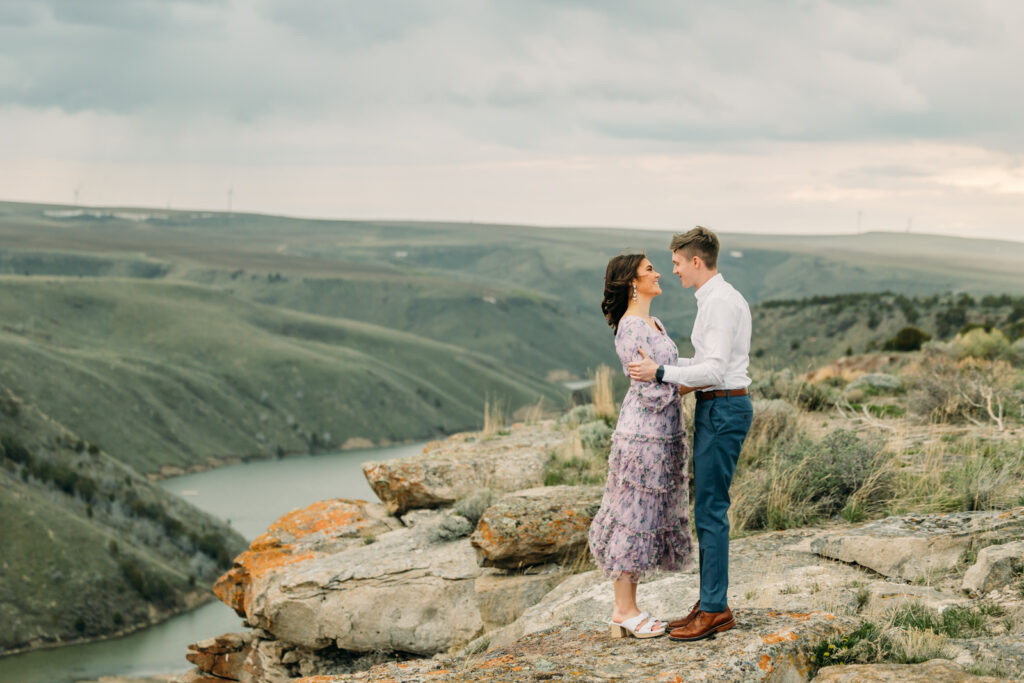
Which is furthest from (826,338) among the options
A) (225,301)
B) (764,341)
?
(225,301)

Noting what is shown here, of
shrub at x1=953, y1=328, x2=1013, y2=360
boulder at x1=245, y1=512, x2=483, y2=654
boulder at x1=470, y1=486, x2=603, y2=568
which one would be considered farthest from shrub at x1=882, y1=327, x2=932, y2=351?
boulder at x1=245, y1=512, x2=483, y2=654

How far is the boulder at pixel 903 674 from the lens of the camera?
503 centimetres

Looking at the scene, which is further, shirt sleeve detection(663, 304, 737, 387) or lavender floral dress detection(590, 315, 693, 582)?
lavender floral dress detection(590, 315, 693, 582)

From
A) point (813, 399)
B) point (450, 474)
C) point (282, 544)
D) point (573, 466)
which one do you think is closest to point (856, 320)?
point (813, 399)

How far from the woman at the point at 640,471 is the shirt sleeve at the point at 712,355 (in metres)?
0.29

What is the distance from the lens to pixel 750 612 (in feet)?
21.0

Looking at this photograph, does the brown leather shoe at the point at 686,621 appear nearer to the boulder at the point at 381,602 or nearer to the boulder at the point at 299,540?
the boulder at the point at 381,602

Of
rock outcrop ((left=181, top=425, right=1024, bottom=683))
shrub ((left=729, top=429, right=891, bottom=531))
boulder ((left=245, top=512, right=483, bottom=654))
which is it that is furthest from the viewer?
boulder ((left=245, top=512, right=483, bottom=654))

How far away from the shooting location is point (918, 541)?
316 inches

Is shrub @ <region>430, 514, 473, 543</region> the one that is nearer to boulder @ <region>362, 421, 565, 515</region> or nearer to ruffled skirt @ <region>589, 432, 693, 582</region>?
boulder @ <region>362, 421, 565, 515</region>

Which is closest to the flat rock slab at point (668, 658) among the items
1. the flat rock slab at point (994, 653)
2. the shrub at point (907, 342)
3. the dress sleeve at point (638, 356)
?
the flat rock slab at point (994, 653)

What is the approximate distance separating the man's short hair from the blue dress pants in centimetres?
86

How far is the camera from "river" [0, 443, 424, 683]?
59.0m

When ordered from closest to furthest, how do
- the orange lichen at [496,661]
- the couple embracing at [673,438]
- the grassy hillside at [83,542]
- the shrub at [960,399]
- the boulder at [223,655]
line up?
the orange lichen at [496,661], the couple embracing at [673,438], the boulder at [223,655], the shrub at [960,399], the grassy hillside at [83,542]
